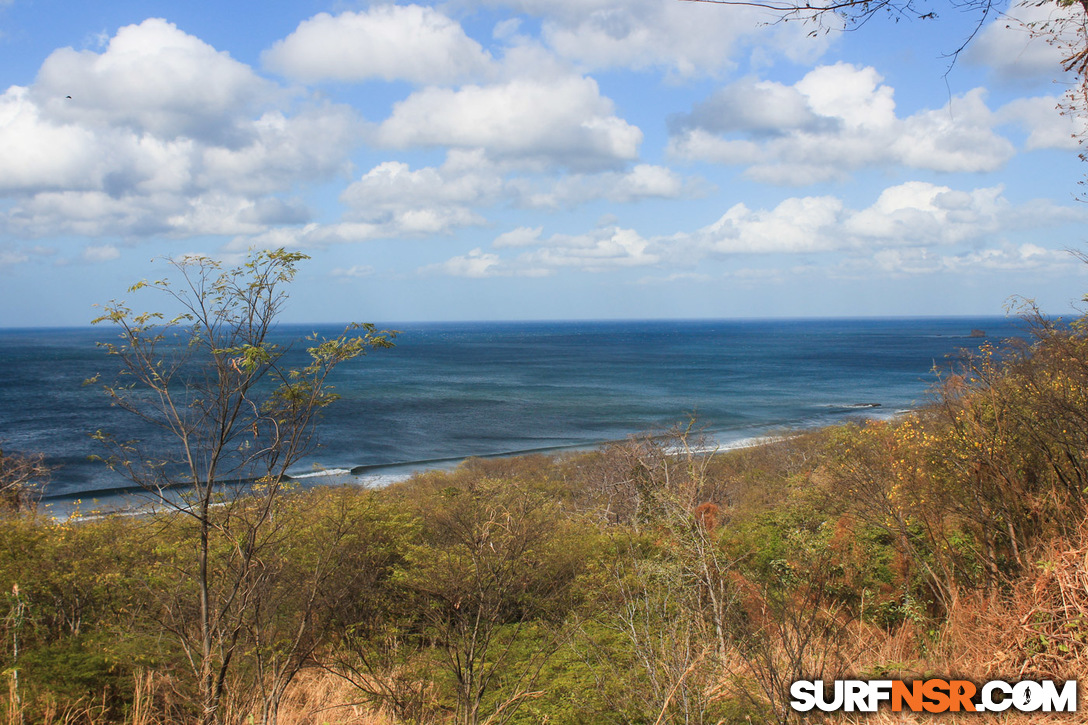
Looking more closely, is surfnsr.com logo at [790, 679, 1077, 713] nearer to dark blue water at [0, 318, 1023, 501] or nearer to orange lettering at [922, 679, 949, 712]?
orange lettering at [922, 679, 949, 712]

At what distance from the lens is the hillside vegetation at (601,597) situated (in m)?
6.14

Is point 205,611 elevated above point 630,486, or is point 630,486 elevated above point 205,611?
point 205,611

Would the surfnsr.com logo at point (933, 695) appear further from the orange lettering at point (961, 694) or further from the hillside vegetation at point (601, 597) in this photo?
the hillside vegetation at point (601, 597)

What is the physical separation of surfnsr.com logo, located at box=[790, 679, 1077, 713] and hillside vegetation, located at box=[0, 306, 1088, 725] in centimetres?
16

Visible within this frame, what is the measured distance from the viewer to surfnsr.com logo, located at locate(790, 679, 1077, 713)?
4898 millimetres

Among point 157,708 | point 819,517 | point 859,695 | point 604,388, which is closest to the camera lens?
point 859,695

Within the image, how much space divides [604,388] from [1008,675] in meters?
74.6

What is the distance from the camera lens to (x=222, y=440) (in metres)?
5.96

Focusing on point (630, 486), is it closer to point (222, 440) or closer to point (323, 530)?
point (323, 530)

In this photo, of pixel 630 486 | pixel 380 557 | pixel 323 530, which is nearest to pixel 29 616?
pixel 323 530

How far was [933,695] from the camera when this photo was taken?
515 cm

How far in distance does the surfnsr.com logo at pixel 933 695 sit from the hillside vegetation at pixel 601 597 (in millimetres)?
155

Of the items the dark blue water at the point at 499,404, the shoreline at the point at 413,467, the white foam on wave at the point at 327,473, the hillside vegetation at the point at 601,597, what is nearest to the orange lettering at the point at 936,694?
the hillside vegetation at the point at 601,597

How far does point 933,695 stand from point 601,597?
8254 mm
